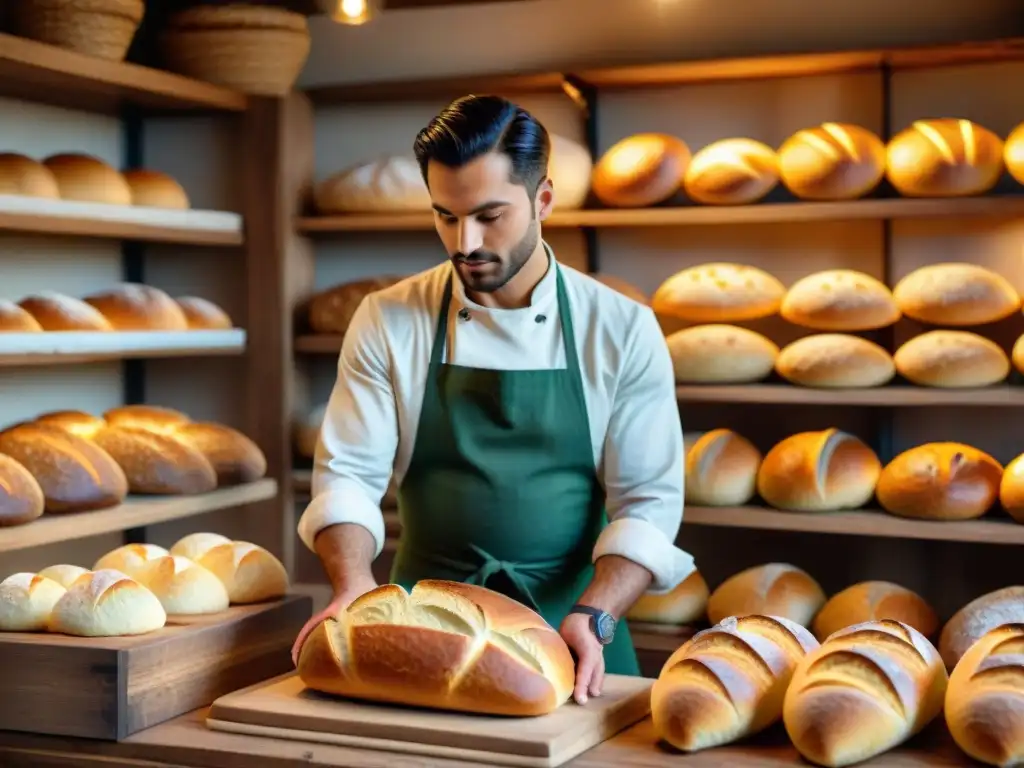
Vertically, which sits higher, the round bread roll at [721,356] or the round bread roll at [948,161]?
the round bread roll at [948,161]

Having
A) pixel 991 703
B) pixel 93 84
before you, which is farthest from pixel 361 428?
pixel 93 84

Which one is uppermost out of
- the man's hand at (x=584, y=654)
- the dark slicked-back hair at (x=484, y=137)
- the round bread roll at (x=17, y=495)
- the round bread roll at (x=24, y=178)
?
the round bread roll at (x=24, y=178)

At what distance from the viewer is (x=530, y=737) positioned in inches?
57.3

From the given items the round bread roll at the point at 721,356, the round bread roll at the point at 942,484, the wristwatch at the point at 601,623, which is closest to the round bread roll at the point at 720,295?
the round bread roll at the point at 721,356

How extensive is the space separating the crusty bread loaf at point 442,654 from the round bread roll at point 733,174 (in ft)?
6.62

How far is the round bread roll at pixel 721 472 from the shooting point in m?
3.40

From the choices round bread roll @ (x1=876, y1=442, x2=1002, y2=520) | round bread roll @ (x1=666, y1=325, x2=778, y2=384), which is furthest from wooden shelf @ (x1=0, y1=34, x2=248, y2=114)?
round bread roll @ (x1=876, y1=442, x2=1002, y2=520)

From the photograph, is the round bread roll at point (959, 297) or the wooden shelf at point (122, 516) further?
the round bread roll at point (959, 297)

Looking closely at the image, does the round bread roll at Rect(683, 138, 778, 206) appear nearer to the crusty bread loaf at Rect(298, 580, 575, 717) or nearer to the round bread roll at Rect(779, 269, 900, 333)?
the round bread roll at Rect(779, 269, 900, 333)

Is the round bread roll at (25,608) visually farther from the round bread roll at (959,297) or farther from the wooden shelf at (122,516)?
the round bread roll at (959,297)

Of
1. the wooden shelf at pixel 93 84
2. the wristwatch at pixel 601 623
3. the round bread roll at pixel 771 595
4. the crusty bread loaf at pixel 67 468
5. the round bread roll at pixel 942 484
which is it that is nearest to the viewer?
the wristwatch at pixel 601 623

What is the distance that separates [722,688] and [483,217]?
802mm

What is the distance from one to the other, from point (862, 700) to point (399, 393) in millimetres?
988

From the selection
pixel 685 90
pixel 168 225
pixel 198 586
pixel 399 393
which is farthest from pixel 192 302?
pixel 198 586
